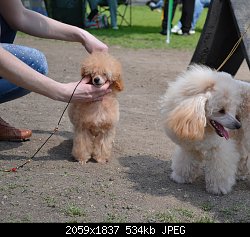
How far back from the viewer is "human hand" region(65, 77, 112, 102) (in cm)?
322

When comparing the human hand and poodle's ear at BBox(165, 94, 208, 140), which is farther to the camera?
the human hand

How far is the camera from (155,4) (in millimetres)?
19266

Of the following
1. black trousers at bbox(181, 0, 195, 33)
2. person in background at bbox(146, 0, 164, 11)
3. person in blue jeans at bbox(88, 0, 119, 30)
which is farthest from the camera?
person in background at bbox(146, 0, 164, 11)

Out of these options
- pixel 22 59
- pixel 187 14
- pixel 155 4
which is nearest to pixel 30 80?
pixel 22 59

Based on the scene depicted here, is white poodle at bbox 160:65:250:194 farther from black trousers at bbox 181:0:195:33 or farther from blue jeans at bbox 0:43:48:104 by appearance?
black trousers at bbox 181:0:195:33

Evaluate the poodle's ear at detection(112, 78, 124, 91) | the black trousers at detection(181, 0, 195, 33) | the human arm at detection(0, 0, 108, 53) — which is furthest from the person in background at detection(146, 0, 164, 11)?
the poodle's ear at detection(112, 78, 124, 91)

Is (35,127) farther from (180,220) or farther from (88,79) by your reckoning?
Answer: (180,220)

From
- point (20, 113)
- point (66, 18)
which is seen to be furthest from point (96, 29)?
point (20, 113)

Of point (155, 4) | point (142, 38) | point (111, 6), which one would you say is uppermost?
point (142, 38)

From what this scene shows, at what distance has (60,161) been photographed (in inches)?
143

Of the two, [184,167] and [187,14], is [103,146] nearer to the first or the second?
[184,167]

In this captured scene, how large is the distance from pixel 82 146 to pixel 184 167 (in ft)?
2.60

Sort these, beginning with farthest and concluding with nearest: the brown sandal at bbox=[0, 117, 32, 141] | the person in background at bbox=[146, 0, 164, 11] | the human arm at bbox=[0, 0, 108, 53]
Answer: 1. the person in background at bbox=[146, 0, 164, 11]
2. the brown sandal at bbox=[0, 117, 32, 141]
3. the human arm at bbox=[0, 0, 108, 53]

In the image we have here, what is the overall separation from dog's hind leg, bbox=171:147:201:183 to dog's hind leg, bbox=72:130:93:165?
678 millimetres
